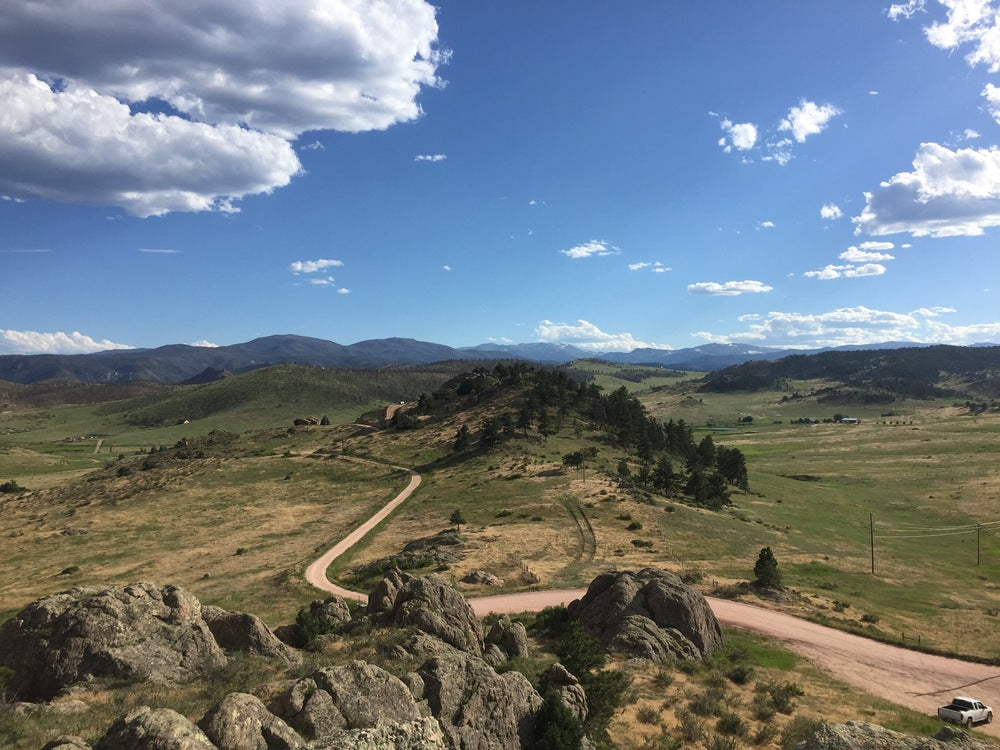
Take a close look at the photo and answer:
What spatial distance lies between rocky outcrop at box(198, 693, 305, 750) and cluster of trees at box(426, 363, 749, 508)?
287 feet

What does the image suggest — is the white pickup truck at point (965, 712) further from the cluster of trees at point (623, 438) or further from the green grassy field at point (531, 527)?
the cluster of trees at point (623, 438)

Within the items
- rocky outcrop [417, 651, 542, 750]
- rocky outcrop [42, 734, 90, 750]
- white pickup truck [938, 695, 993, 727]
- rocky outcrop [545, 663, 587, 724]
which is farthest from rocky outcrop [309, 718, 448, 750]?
white pickup truck [938, 695, 993, 727]

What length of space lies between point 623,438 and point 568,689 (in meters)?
115

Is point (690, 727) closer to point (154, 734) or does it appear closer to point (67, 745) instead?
point (154, 734)

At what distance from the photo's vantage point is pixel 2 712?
639 inches

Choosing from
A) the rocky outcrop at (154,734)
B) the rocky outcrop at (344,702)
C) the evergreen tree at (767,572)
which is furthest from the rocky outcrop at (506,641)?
the evergreen tree at (767,572)

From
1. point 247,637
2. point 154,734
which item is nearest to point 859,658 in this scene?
point 247,637

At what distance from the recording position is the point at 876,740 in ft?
54.1

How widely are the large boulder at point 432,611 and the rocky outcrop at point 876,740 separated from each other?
1521 cm

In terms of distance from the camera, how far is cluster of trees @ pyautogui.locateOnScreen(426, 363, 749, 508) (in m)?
104

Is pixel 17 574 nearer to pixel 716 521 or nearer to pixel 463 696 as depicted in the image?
pixel 463 696

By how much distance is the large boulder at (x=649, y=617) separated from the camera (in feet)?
121

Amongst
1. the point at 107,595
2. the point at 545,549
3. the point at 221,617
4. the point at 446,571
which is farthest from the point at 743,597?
the point at 107,595

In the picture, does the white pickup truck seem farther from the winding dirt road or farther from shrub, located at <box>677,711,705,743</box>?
shrub, located at <box>677,711,705,743</box>
